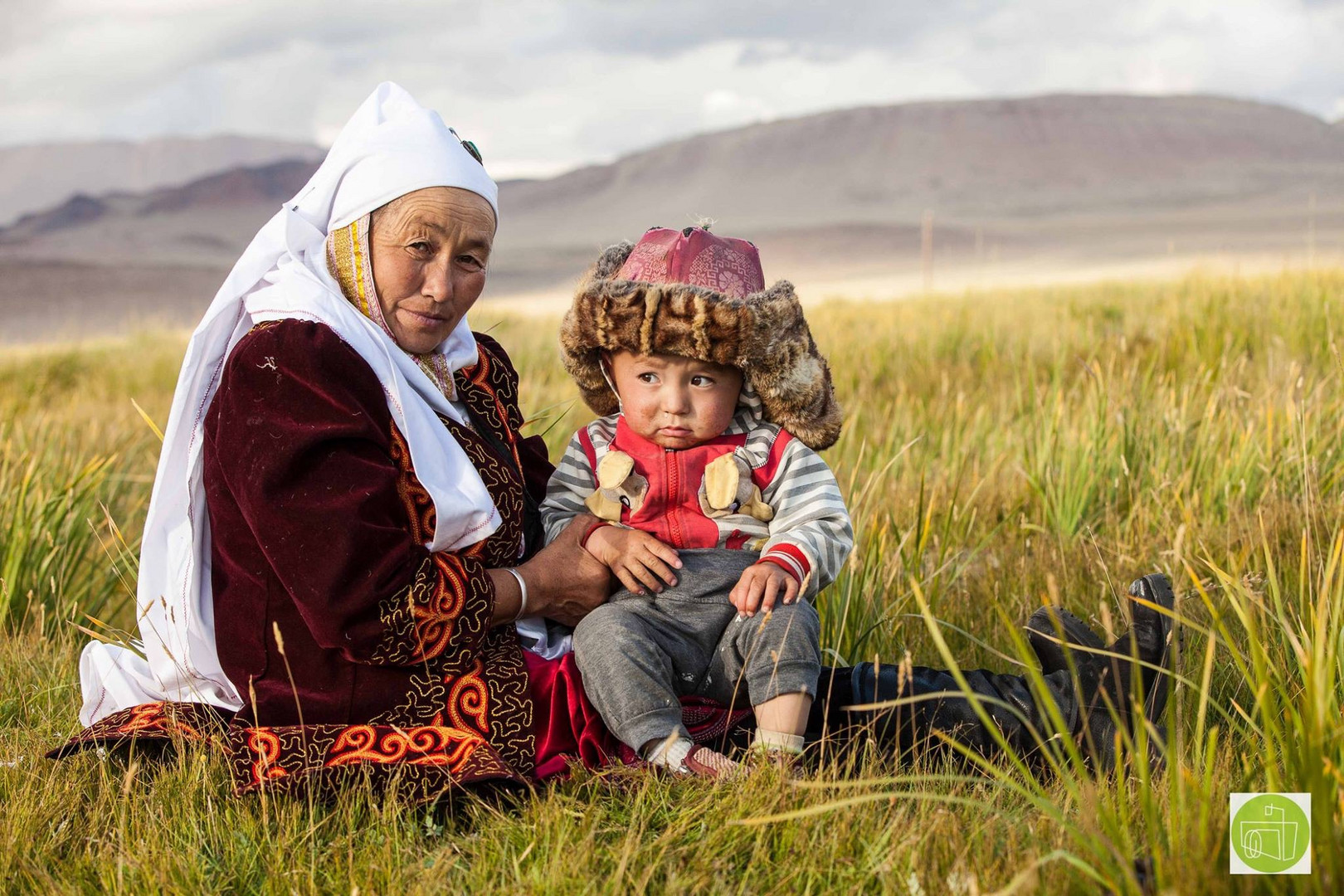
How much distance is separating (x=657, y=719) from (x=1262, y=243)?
164ft

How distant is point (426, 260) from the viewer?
2.47 m

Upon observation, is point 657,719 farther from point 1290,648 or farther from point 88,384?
point 88,384

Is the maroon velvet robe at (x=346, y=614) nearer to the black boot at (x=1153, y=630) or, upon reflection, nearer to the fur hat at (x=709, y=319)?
the fur hat at (x=709, y=319)

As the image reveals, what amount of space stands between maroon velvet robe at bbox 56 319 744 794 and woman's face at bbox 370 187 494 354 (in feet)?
0.65

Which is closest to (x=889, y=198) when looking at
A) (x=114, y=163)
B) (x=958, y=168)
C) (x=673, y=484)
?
(x=958, y=168)

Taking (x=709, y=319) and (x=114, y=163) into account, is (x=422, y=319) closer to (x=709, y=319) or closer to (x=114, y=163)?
(x=709, y=319)

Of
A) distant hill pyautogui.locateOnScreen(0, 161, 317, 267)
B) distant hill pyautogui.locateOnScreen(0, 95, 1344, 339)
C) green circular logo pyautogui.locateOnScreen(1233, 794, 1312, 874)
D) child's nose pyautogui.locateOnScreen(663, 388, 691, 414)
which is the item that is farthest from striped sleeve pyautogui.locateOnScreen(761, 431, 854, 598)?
distant hill pyautogui.locateOnScreen(0, 161, 317, 267)

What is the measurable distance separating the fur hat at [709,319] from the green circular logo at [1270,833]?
3.71ft

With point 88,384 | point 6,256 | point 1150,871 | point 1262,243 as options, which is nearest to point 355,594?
point 1150,871

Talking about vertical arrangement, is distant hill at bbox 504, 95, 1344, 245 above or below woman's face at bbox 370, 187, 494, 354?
above

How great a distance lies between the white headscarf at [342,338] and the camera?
2365mm

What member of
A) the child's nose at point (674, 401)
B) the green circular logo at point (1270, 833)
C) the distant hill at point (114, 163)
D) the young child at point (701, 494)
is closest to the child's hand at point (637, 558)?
the young child at point (701, 494)

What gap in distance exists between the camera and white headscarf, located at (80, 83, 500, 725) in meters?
2.37

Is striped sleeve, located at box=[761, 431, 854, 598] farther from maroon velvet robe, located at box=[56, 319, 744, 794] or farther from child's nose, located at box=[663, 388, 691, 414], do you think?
maroon velvet robe, located at box=[56, 319, 744, 794]
